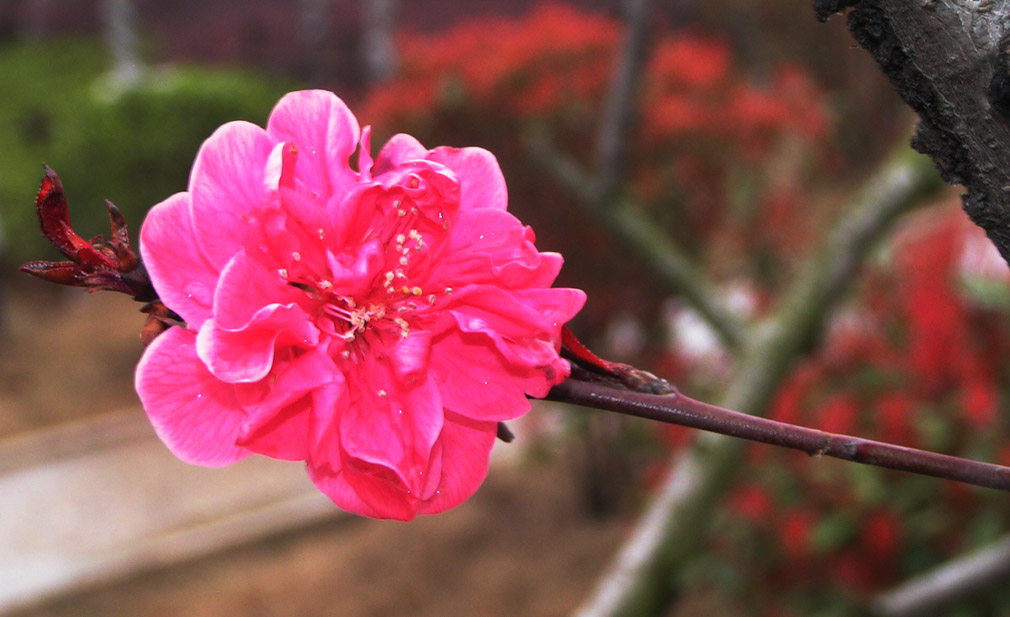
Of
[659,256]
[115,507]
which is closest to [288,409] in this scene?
[659,256]

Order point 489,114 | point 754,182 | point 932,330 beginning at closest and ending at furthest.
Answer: point 932,330 → point 489,114 → point 754,182

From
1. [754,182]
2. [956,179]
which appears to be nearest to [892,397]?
[754,182]

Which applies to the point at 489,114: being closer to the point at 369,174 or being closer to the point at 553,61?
the point at 553,61

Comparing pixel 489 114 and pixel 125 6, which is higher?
pixel 489 114

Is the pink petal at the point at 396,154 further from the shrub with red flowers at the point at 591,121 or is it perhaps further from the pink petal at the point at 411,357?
the shrub with red flowers at the point at 591,121

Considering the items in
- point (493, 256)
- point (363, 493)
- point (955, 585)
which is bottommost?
point (955, 585)

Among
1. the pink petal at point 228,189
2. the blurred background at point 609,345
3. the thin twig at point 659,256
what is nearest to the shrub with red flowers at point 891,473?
the blurred background at point 609,345

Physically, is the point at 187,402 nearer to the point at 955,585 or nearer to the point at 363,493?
the point at 363,493
